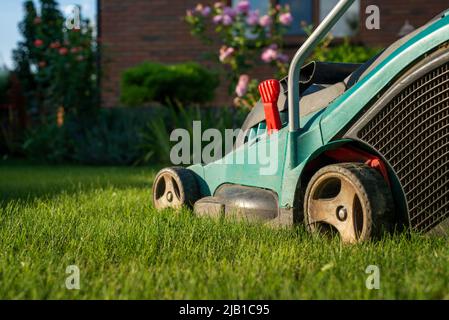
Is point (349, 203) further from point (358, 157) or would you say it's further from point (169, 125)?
point (169, 125)

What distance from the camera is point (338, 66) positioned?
314 cm

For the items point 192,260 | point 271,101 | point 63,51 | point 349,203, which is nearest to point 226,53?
point 63,51

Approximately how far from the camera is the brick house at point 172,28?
31.5 ft

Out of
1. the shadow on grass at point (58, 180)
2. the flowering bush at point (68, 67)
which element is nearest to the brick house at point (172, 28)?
the flowering bush at point (68, 67)

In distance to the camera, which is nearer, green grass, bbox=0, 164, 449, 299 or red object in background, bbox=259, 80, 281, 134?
green grass, bbox=0, 164, 449, 299

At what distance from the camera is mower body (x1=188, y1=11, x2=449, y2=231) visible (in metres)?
2.43

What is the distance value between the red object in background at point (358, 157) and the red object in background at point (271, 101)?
11.7 inches

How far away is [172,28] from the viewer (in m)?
10.1

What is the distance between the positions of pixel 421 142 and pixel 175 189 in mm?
1640

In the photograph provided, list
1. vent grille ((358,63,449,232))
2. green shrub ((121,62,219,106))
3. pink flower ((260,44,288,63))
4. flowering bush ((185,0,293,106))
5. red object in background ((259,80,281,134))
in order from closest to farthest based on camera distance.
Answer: vent grille ((358,63,449,232)) → red object in background ((259,80,281,134)) → pink flower ((260,44,288,63)) → flowering bush ((185,0,293,106)) → green shrub ((121,62,219,106))

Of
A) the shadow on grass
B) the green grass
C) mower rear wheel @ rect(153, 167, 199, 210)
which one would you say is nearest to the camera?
the green grass

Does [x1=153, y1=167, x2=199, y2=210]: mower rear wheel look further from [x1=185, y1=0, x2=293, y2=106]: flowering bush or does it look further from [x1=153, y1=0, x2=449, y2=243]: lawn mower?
[x1=185, y1=0, x2=293, y2=106]: flowering bush

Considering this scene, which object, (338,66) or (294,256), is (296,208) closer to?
(294,256)

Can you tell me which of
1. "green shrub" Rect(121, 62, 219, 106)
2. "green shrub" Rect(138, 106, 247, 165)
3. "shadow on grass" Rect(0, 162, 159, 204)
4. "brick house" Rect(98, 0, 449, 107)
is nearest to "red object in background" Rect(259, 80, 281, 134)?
"shadow on grass" Rect(0, 162, 159, 204)
